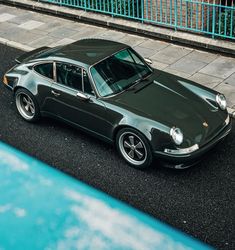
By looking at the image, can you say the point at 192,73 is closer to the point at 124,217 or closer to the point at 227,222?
the point at 227,222

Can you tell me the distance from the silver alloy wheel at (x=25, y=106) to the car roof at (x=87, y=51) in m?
0.81

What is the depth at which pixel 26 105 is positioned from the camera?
8.09 m

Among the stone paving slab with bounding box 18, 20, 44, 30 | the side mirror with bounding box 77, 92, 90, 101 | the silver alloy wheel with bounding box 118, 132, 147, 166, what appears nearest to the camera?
the silver alloy wheel with bounding box 118, 132, 147, 166

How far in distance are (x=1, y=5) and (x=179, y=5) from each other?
6431 millimetres

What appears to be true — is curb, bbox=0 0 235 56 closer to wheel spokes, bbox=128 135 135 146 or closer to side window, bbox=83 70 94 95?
side window, bbox=83 70 94 95

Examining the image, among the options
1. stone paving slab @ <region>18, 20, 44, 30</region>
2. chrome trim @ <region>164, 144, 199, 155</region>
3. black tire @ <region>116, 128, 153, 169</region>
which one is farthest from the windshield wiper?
stone paving slab @ <region>18, 20, 44, 30</region>

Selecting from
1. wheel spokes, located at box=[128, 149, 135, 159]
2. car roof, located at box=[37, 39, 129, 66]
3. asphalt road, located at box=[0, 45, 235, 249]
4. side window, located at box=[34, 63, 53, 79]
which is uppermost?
car roof, located at box=[37, 39, 129, 66]

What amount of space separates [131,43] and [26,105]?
152 inches

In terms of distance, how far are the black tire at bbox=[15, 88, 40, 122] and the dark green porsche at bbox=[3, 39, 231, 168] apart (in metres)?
0.02

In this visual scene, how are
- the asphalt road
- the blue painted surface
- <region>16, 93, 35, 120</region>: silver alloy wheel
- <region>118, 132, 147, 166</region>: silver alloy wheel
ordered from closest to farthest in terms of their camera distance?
the blue painted surface, the asphalt road, <region>118, 132, 147, 166</region>: silver alloy wheel, <region>16, 93, 35, 120</region>: silver alloy wheel

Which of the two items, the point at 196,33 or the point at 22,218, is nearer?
the point at 22,218

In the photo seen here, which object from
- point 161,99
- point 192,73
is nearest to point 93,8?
point 192,73

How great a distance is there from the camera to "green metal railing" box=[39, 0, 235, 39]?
392 inches

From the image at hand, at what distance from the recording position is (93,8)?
12.3m
